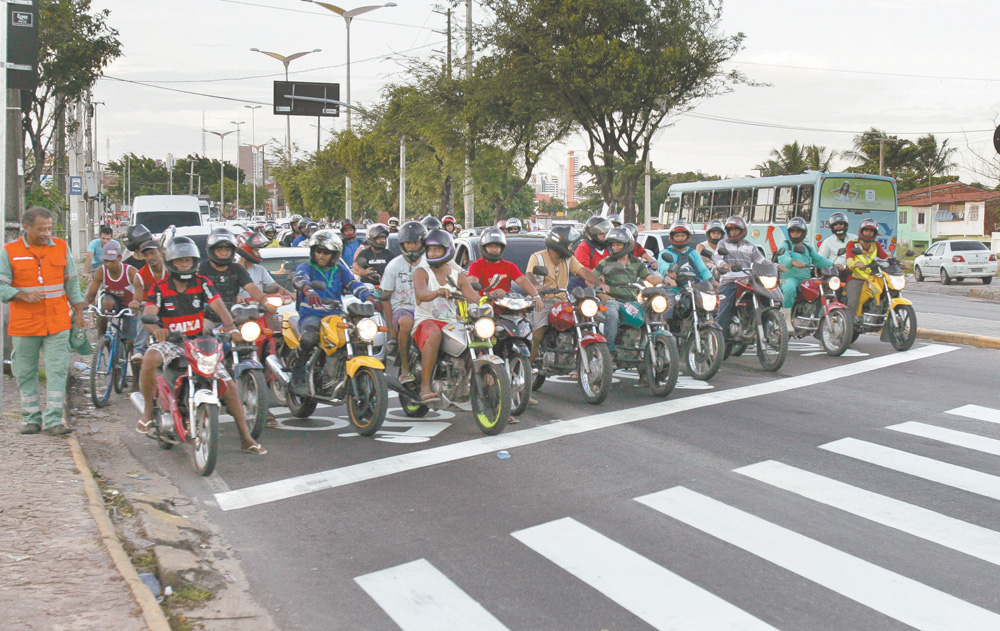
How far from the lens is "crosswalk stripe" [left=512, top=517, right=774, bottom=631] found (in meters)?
4.49

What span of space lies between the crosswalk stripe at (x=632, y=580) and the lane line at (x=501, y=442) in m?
1.85

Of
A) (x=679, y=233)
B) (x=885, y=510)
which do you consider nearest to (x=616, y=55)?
(x=679, y=233)

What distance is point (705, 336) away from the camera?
35.8 ft

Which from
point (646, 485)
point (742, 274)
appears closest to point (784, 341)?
point (742, 274)

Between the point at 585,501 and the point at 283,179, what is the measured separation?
74084 millimetres

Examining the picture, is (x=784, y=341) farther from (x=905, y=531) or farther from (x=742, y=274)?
(x=905, y=531)

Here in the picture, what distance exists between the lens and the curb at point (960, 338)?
13.9m

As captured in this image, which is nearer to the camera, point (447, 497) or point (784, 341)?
point (447, 497)

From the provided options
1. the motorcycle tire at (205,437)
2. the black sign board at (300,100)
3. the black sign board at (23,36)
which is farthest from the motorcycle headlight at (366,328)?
the black sign board at (300,100)

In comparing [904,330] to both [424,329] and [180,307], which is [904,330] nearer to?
[424,329]

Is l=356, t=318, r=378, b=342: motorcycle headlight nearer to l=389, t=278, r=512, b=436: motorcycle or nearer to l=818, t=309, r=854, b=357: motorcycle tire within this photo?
l=389, t=278, r=512, b=436: motorcycle

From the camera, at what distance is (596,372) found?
31.6ft

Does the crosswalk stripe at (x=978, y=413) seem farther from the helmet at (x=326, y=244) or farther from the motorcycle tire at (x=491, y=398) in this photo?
the helmet at (x=326, y=244)

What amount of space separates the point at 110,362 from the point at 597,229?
539cm
